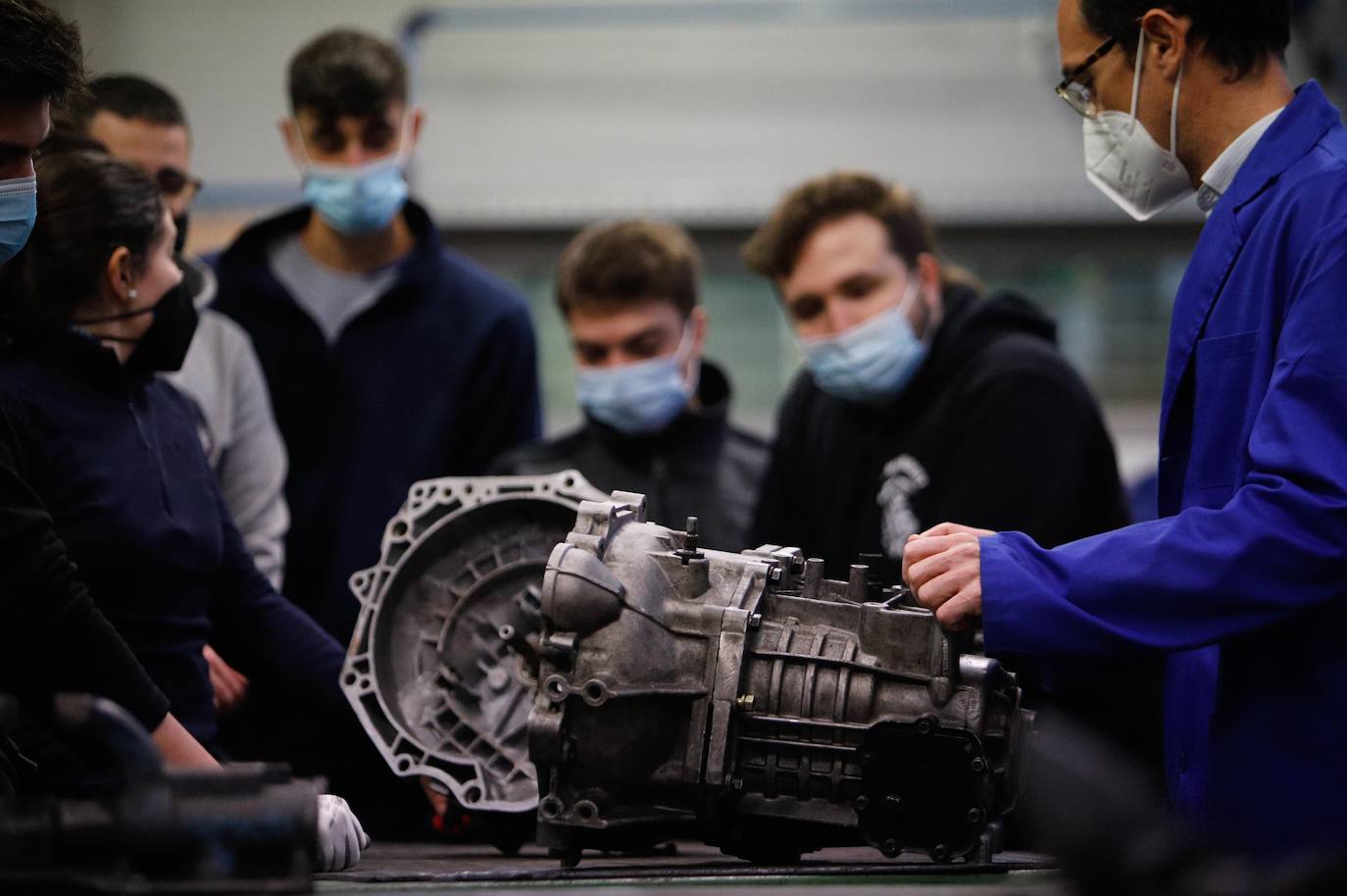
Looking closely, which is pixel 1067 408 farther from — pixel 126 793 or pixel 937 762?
pixel 126 793

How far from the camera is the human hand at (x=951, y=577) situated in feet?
6.32

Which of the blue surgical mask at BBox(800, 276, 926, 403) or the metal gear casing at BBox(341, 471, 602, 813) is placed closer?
the metal gear casing at BBox(341, 471, 602, 813)

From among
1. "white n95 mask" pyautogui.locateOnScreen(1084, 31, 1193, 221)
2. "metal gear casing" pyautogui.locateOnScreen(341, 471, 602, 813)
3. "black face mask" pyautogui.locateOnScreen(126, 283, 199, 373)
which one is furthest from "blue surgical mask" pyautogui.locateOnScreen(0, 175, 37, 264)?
"white n95 mask" pyautogui.locateOnScreen(1084, 31, 1193, 221)

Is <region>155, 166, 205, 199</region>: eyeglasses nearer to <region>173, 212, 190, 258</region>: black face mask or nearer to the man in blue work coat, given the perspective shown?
<region>173, 212, 190, 258</region>: black face mask

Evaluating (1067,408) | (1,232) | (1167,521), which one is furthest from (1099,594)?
(1,232)

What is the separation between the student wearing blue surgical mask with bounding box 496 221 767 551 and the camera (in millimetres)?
3633

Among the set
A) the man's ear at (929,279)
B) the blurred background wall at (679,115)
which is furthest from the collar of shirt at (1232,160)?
the blurred background wall at (679,115)

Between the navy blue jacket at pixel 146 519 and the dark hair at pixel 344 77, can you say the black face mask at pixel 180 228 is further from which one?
the navy blue jacket at pixel 146 519

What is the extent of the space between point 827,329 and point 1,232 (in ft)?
6.60

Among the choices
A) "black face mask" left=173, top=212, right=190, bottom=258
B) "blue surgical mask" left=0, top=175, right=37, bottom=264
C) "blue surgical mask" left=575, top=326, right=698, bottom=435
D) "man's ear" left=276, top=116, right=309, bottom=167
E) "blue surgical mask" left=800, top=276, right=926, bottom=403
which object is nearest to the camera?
"blue surgical mask" left=0, top=175, right=37, bottom=264

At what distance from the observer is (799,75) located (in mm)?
7039

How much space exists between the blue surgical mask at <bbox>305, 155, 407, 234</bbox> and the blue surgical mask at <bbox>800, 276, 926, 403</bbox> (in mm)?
1144

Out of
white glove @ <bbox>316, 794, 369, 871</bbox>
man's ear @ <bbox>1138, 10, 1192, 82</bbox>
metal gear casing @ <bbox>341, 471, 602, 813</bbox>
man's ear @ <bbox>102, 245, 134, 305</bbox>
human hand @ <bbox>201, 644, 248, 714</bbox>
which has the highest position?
man's ear @ <bbox>1138, 10, 1192, 82</bbox>

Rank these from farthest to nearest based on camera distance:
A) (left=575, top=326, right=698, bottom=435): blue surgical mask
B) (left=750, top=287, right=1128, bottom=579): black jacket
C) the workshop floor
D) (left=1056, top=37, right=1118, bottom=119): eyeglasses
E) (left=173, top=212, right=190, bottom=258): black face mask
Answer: (left=575, top=326, right=698, bottom=435): blue surgical mask → (left=173, top=212, right=190, bottom=258): black face mask → (left=750, top=287, right=1128, bottom=579): black jacket → (left=1056, top=37, right=1118, bottom=119): eyeglasses → the workshop floor
